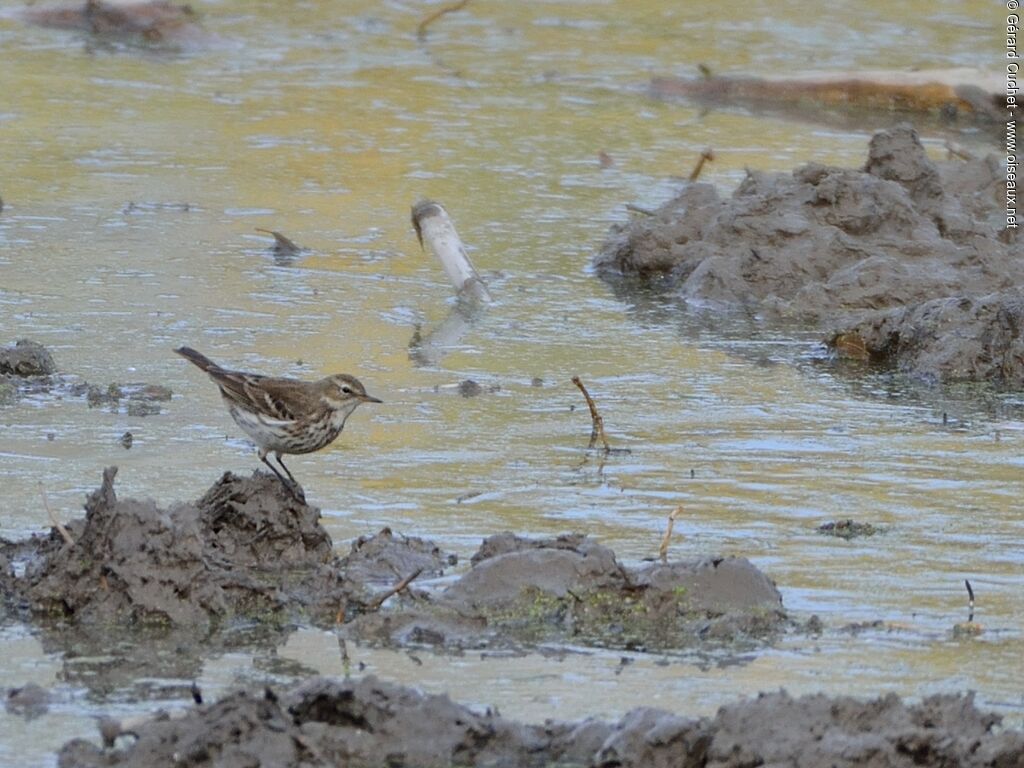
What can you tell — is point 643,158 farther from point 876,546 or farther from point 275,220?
point 876,546

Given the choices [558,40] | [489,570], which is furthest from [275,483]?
[558,40]

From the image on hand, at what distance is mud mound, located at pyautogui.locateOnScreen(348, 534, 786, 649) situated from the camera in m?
6.18

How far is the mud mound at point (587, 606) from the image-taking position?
618cm

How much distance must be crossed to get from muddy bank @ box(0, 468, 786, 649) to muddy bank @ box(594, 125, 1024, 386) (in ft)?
13.8

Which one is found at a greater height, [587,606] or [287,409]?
[287,409]

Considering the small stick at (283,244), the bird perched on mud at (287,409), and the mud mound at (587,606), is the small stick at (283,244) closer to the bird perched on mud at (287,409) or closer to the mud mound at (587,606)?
the bird perched on mud at (287,409)

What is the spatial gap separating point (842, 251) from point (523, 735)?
23.1ft

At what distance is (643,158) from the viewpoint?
15742 mm

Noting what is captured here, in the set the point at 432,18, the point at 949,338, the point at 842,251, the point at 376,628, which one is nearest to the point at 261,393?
the point at 376,628

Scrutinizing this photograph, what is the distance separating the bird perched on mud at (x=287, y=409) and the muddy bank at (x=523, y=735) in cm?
203

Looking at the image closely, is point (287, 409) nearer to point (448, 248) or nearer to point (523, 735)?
point (523, 735)

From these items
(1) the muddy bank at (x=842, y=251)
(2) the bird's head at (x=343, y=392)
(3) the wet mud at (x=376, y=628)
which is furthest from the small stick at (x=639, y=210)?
(3) the wet mud at (x=376, y=628)

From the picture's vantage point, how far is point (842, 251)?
11.8 metres
